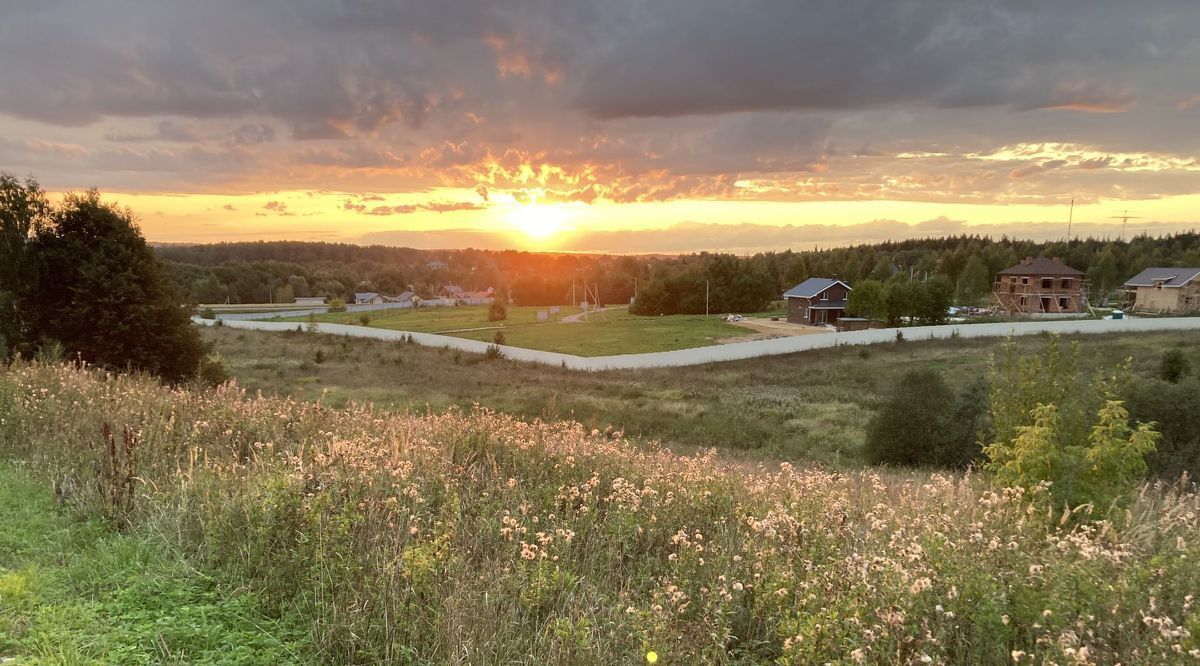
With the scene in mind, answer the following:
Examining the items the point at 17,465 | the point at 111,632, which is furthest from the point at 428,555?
the point at 17,465

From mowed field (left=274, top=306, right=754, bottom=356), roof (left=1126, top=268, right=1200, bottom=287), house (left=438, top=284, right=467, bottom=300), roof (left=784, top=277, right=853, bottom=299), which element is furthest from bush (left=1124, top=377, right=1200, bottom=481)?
house (left=438, top=284, right=467, bottom=300)

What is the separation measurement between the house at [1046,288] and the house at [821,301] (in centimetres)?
2954

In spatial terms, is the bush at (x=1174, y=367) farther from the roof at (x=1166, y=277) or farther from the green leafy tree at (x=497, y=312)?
the roof at (x=1166, y=277)

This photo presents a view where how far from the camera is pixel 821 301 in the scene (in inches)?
2381

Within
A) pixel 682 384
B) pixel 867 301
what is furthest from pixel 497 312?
pixel 867 301

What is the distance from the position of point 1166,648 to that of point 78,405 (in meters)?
9.25

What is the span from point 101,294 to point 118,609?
55.5ft

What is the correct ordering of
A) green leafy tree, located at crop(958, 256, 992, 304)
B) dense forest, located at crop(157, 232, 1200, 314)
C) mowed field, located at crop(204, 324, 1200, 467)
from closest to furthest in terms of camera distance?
mowed field, located at crop(204, 324, 1200, 467) < dense forest, located at crop(157, 232, 1200, 314) < green leafy tree, located at crop(958, 256, 992, 304)

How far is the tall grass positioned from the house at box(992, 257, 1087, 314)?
84234mm

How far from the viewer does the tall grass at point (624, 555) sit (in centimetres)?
308

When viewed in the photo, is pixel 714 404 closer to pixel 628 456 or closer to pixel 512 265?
pixel 628 456

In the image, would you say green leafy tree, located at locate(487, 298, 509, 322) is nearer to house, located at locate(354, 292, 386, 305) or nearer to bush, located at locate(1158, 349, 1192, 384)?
house, located at locate(354, 292, 386, 305)

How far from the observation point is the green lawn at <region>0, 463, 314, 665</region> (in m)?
3.16

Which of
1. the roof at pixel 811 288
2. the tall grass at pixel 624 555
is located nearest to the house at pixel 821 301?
the roof at pixel 811 288
